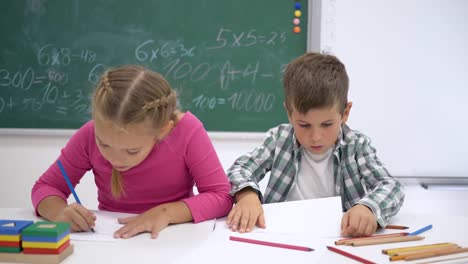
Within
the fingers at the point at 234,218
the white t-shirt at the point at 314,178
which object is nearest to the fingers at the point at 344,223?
the fingers at the point at 234,218

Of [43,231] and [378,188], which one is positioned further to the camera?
[378,188]

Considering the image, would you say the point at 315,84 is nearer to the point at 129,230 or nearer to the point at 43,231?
the point at 129,230

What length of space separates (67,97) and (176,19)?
73 cm

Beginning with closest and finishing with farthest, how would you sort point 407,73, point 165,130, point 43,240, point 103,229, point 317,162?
point 43,240
point 103,229
point 165,130
point 317,162
point 407,73

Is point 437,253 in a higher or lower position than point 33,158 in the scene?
higher

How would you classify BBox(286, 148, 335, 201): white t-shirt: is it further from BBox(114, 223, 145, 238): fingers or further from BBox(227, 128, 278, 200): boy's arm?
BBox(114, 223, 145, 238): fingers

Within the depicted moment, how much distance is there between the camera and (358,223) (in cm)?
105

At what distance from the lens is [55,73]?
2520mm

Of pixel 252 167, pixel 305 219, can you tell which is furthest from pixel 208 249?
pixel 252 167

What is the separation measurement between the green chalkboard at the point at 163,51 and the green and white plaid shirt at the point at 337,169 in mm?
995

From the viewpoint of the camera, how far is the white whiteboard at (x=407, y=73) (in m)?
2.37

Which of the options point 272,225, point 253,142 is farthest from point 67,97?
point 272,225

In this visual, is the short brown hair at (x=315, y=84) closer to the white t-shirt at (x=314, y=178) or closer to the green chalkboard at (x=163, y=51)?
the white t-shirt at (x=314, y=178)

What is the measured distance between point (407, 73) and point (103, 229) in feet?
6.08
